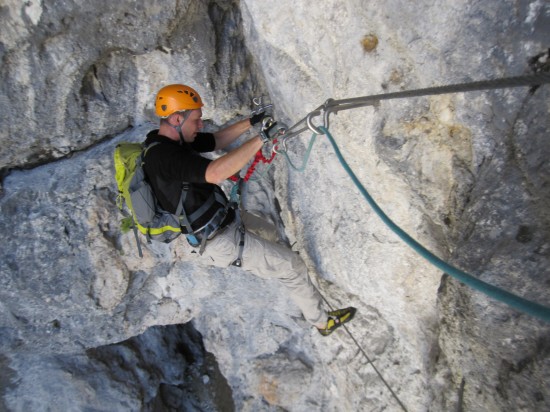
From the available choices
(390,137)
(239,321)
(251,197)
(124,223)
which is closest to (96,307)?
(124,223)

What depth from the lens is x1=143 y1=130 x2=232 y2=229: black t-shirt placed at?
2.95m

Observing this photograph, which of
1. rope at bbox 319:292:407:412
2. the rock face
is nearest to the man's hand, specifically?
the rock face

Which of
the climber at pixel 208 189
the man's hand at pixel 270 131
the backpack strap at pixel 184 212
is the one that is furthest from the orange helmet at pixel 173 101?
the man's hand at pixel 270 131

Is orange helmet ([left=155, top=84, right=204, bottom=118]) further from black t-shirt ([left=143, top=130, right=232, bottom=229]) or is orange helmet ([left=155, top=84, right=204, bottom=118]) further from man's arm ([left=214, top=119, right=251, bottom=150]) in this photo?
man's arm ([left=214, top=119, right=251, bottom=150])

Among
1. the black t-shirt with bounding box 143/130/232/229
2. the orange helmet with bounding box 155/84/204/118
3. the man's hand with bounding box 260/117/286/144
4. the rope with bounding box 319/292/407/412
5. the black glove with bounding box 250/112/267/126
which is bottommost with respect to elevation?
the rope with bounding box 319/292/407/412

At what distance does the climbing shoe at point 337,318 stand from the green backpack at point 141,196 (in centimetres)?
208

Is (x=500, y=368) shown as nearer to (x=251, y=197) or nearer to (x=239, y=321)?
(x=251, y=197)

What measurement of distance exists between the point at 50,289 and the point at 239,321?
2569mm

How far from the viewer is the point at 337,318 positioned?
4492 millimetres

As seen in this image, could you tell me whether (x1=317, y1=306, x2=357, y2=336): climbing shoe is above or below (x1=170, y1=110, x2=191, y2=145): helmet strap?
below

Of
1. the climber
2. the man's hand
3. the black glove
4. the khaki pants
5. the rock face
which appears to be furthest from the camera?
the khaki pants

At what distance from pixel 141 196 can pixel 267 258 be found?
4.57ft

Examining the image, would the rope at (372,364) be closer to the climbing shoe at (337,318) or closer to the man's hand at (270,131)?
the climbing shoe at (337,318)

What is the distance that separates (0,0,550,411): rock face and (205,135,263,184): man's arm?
2.63 ft
